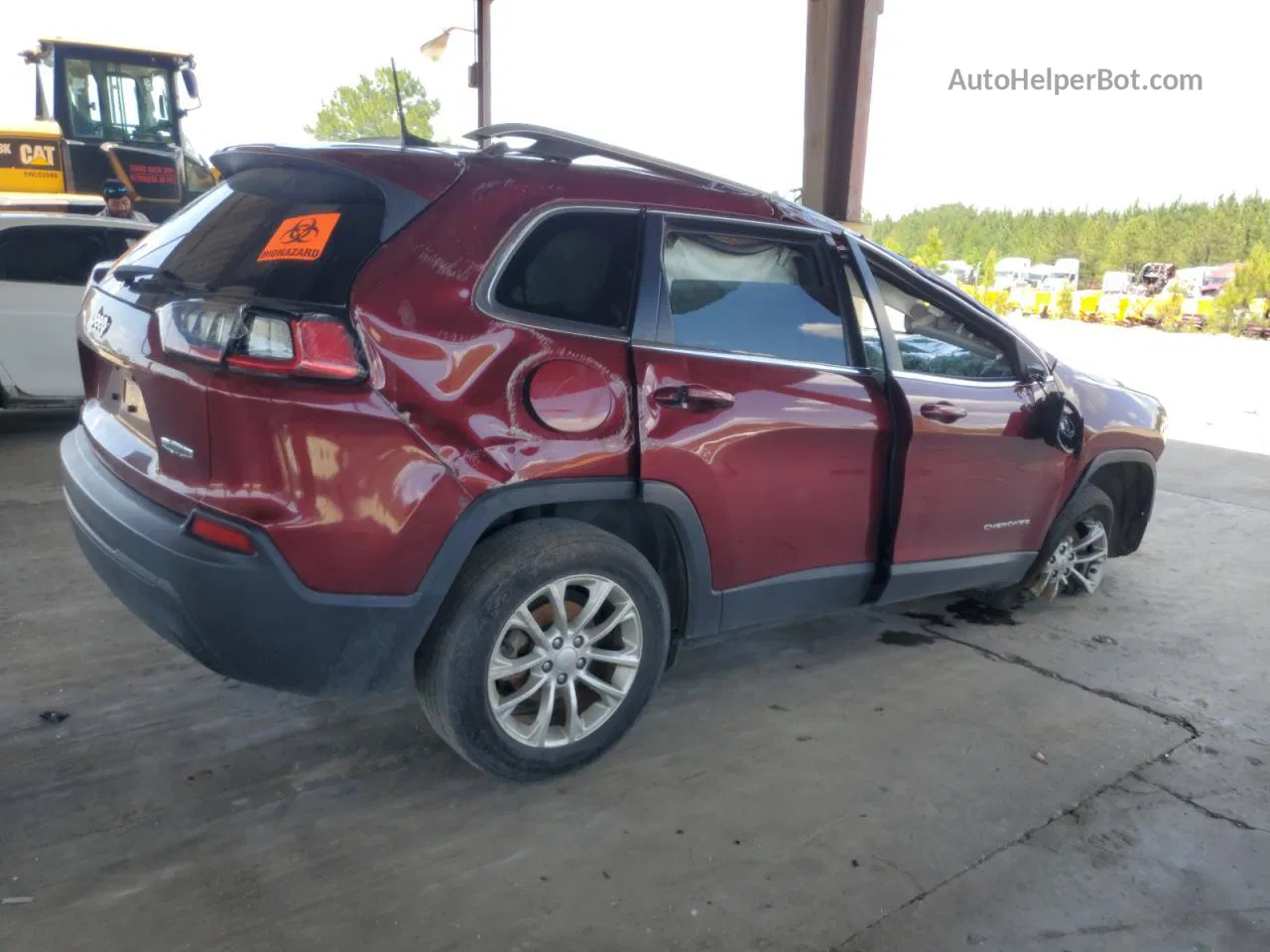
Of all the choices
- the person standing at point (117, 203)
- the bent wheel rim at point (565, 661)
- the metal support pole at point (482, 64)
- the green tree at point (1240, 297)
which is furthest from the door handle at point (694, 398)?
the green tree at point (1240, 297)

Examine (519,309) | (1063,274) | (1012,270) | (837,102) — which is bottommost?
(519,309)

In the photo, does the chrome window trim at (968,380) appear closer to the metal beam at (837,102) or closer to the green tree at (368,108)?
the metal beam at (837,102)

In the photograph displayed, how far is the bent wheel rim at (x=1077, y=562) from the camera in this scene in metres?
4.40

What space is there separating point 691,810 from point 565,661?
558 mm

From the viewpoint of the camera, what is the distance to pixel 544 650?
2779mm

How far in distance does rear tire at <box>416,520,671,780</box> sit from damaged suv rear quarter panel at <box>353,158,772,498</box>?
9.1 inches

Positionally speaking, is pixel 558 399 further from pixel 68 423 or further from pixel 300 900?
pixel 68 423

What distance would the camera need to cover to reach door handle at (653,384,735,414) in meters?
2.83

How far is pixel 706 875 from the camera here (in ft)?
8.18

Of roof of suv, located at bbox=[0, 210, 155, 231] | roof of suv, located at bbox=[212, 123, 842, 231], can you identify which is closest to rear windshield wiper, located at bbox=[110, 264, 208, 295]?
roof of suv, located at bbox=[212, 123, 842, 231]

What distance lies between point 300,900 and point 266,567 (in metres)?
0.80

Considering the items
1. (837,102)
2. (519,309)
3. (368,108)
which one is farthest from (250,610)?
(368,108)

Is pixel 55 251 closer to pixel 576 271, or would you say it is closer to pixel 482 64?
pixel 576 271

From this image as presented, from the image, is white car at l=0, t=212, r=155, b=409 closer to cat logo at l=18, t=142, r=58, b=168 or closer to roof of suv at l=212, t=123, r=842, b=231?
roof of suv at l=212, t=123, r=842, b=231
